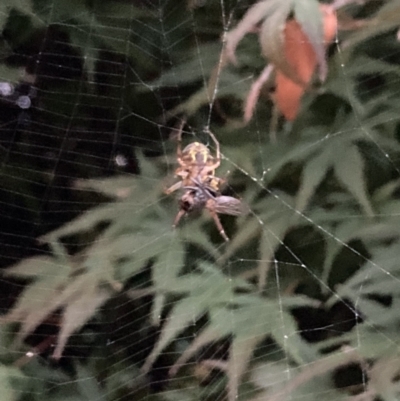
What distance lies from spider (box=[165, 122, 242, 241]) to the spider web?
0.02 m

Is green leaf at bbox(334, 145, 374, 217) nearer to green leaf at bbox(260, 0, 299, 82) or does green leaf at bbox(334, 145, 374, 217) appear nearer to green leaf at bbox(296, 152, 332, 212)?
A: green leaf at bbox(296, 152, 332, 212)

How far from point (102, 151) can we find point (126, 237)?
152 mm

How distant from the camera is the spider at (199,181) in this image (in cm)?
86

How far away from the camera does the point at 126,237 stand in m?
0.86

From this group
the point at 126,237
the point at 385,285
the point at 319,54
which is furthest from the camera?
the point at 126,237

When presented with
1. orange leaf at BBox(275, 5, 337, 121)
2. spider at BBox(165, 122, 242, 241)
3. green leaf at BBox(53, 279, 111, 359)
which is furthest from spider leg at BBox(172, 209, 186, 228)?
orange leaf at BBox(275, 5, 337, 121)

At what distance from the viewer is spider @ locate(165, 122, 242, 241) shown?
2.81 ft

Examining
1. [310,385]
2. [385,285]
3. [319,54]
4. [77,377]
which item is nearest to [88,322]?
[77,377]

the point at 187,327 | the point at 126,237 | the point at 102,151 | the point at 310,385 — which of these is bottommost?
the point at 310,385

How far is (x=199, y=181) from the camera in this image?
0.89m

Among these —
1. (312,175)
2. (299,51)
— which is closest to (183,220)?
(312,175)

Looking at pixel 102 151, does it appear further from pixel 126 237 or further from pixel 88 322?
pixel 88 322

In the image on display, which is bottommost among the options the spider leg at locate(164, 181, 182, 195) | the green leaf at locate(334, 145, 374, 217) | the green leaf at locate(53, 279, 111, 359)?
the green leaf at locate(53, 279, 111, 359)

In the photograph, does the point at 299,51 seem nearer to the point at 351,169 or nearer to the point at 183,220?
the point at 351,169
